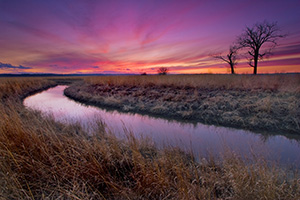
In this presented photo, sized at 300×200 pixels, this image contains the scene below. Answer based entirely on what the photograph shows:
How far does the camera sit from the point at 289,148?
12.1 ft

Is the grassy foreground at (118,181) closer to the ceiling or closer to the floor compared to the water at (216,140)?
closer to the ceiling

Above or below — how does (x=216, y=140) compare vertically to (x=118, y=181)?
below

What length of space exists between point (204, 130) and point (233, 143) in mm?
1254

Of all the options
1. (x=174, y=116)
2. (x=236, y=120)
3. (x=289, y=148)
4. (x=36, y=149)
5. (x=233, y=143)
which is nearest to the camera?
(x=36, y=149)

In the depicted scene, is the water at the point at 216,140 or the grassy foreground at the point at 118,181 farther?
the water at the point at 216,140

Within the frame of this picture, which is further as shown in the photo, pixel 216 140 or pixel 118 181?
pixel 216 140

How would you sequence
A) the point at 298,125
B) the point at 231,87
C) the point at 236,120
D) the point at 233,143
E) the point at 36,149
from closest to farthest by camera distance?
the point at 36,149 → the point at 233,143 → the point at 298,125 → the point at 236,120 → the point at 231,87

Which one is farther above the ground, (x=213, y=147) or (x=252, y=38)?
(x=252, y=38)

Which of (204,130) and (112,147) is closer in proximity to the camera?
(112,147)

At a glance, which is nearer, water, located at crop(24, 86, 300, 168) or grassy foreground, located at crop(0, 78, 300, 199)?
grassy foreground, located at crop(0, 78, 300, 199)

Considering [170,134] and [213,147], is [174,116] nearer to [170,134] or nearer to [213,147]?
[170,134]

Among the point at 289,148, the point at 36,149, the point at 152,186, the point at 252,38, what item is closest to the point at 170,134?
the point at 152,186

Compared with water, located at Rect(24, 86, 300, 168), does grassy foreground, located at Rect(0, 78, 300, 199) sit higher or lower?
higher

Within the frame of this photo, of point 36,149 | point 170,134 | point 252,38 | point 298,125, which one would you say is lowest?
point 170,134
